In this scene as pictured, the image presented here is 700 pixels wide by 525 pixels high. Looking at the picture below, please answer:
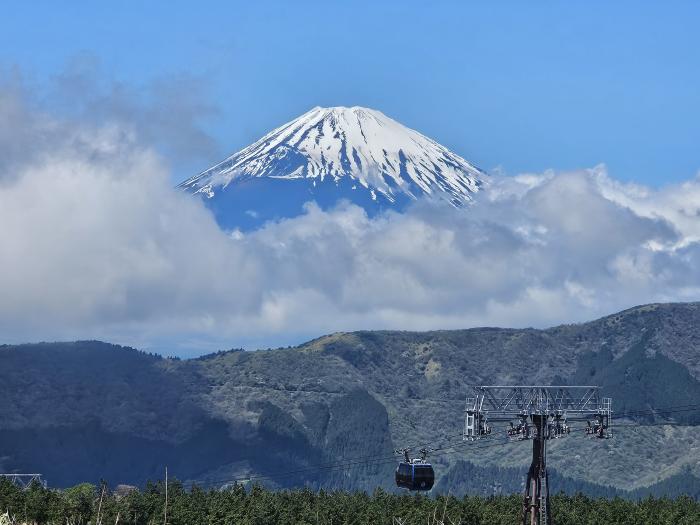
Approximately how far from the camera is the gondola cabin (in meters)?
152

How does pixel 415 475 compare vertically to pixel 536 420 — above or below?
below

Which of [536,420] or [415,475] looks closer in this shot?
[536,420]

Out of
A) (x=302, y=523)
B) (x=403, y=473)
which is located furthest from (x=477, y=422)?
(x=302, y=523)

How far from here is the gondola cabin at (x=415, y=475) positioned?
500 ft

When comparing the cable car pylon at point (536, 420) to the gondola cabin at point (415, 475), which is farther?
the gondola cabin at point (415, 475)

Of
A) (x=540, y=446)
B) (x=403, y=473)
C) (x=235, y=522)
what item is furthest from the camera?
(x=235, y=522)

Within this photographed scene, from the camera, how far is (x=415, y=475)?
153 metres

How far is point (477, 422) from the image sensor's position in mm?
132125

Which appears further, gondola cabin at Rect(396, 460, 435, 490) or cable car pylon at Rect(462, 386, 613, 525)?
gondola cabin at Rect(396, 460, 435, 490)

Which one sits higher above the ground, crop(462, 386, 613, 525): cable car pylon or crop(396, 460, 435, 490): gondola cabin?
crop(462, 386, 613, 525): cable car pylon

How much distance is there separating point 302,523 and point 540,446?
66.0 meters

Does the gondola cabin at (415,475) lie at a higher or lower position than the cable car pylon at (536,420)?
lower

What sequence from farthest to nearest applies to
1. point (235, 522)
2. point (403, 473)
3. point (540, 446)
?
1. point (235, 522)
2. point (403, 473)
3. point (540, 446)

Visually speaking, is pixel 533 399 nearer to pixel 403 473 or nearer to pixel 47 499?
pixel 403 473
